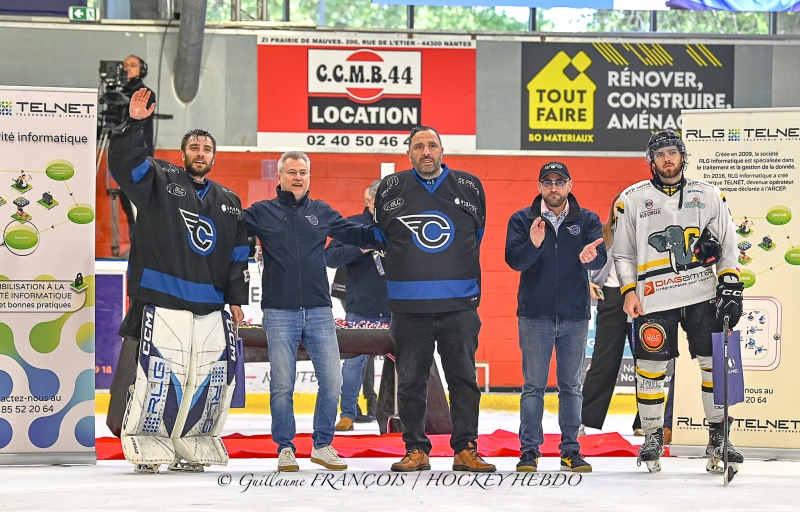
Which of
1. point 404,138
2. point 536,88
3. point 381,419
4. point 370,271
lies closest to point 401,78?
point 404,138

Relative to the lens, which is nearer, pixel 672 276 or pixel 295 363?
pixel 672 276

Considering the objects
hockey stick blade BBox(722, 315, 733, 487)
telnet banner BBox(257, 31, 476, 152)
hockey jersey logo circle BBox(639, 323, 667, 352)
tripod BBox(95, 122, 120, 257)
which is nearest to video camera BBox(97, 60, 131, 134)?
tripod BBox(95, 122, 120, 257)

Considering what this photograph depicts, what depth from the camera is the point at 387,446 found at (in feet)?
20.2

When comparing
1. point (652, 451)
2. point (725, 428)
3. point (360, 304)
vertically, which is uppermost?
point (360, 304)

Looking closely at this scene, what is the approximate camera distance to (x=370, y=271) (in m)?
7.49

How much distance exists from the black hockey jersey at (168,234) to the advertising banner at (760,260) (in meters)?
2.78

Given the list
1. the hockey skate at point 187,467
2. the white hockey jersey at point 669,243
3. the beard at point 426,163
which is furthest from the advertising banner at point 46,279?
the white hockey jersey at point 669,243

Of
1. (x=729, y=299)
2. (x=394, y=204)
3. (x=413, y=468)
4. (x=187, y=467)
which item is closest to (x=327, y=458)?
(x=413, y=468)

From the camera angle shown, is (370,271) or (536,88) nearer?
(370,271)

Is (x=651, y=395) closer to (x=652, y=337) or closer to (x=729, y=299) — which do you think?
(x=652, y=337)

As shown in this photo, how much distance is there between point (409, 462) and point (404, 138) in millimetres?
5376

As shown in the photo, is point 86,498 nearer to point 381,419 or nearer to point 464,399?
point 464,399

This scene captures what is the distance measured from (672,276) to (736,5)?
490 centimetres

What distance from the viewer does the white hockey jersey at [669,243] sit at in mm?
5078
